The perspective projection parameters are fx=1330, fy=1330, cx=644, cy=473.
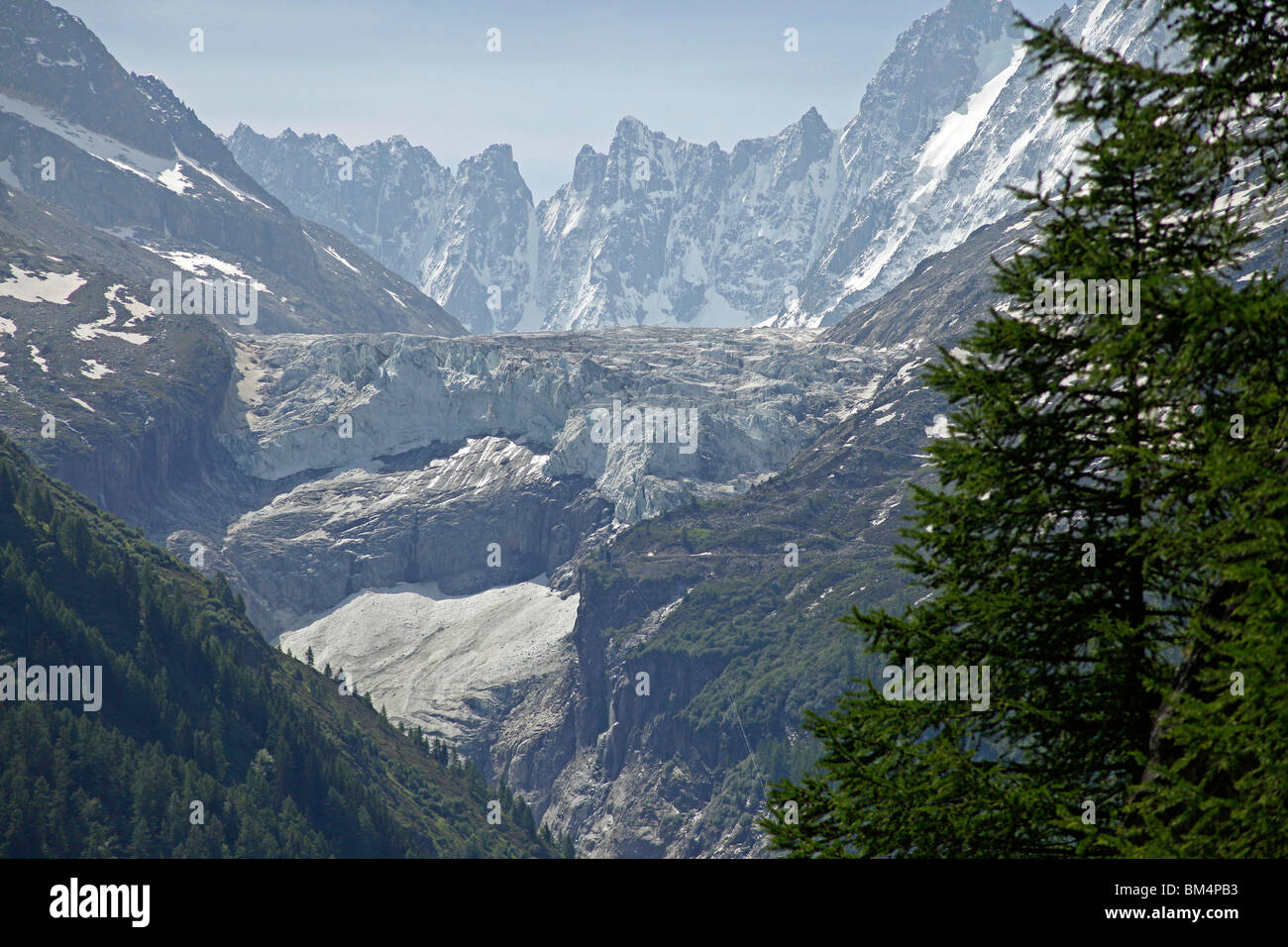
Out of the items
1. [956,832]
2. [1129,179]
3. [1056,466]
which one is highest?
[1129,179]

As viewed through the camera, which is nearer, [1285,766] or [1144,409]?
[1285,766]

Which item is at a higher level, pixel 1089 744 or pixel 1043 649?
pixel 1043 649

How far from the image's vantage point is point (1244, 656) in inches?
469

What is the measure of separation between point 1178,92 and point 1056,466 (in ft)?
14.6
